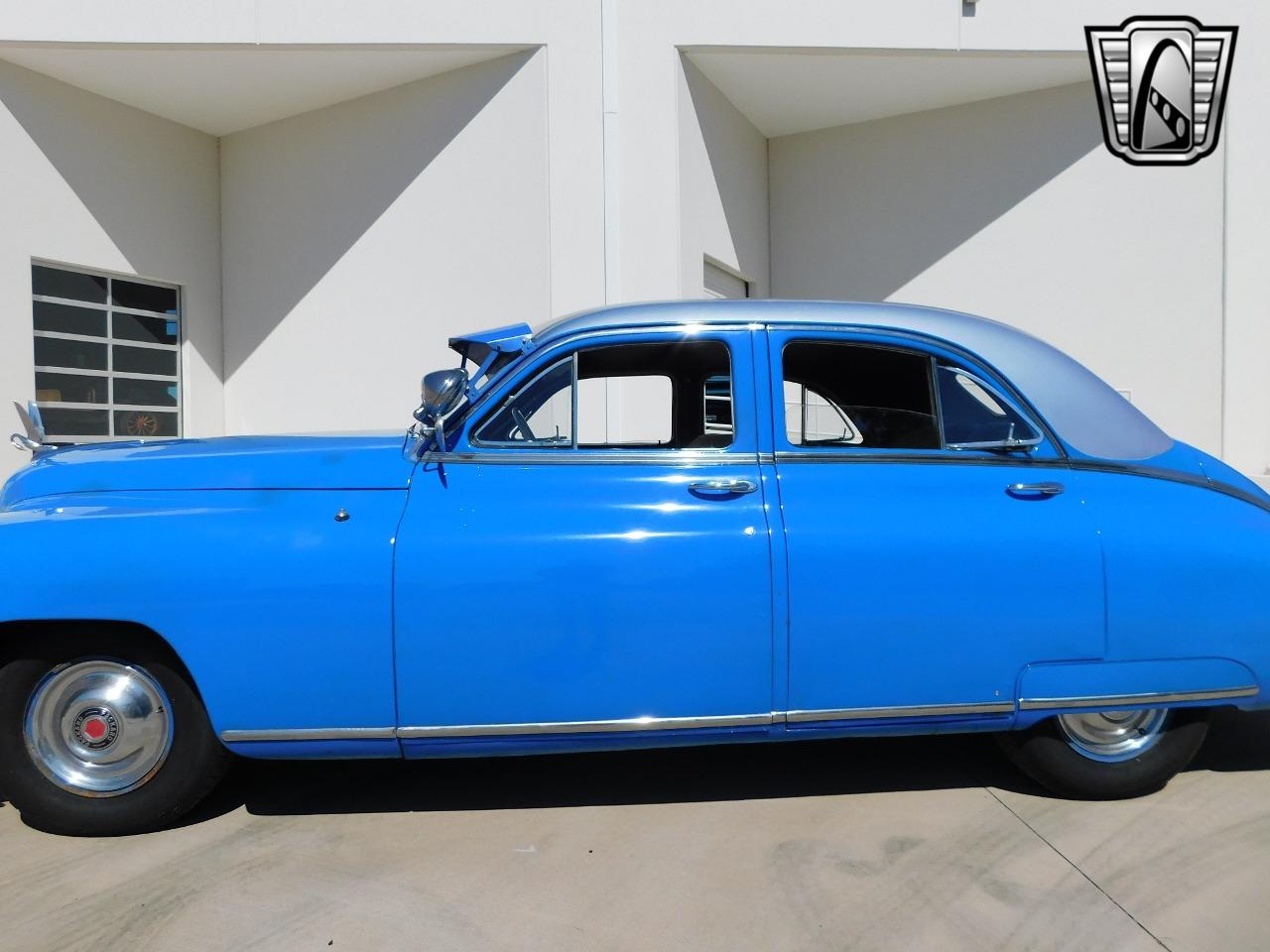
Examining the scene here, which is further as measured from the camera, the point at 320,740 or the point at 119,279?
the point at 119,279

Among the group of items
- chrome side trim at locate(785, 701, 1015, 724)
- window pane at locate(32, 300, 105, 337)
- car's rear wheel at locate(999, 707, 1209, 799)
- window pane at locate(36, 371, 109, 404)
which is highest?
window pane at locate(32, 300, 105, 337)

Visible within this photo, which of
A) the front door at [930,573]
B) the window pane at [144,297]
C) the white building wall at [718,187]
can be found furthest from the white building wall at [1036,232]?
the front door at [930,573]

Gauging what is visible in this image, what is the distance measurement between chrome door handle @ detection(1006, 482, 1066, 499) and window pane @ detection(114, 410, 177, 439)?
9.63m

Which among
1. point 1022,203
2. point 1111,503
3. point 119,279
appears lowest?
point 1111,503

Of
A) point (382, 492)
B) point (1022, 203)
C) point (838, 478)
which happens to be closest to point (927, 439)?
point (838, 478)

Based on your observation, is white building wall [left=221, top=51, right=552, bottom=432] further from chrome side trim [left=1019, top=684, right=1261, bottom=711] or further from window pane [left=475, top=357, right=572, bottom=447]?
chrome side trim [left=1019, top=684, right=1261, bottom=711]

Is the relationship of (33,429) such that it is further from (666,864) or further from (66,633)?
(666,864)

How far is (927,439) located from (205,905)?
2648 mm

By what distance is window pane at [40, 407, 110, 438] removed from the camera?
9.62 m

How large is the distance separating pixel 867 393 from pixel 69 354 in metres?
8.99

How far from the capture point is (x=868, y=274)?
36.0ft

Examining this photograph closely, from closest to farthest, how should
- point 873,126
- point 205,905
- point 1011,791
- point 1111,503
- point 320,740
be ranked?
point 205,905 → point 320,740 → point 1111,503 → point 1011,791 → point 873,126

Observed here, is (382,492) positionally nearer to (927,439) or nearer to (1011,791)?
(927,439)

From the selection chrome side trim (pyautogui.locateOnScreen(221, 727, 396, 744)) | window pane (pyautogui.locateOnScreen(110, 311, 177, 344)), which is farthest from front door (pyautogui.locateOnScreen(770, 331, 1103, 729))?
window pane (pyautogui.locateOnScreen(110, 311, 177, 344))
